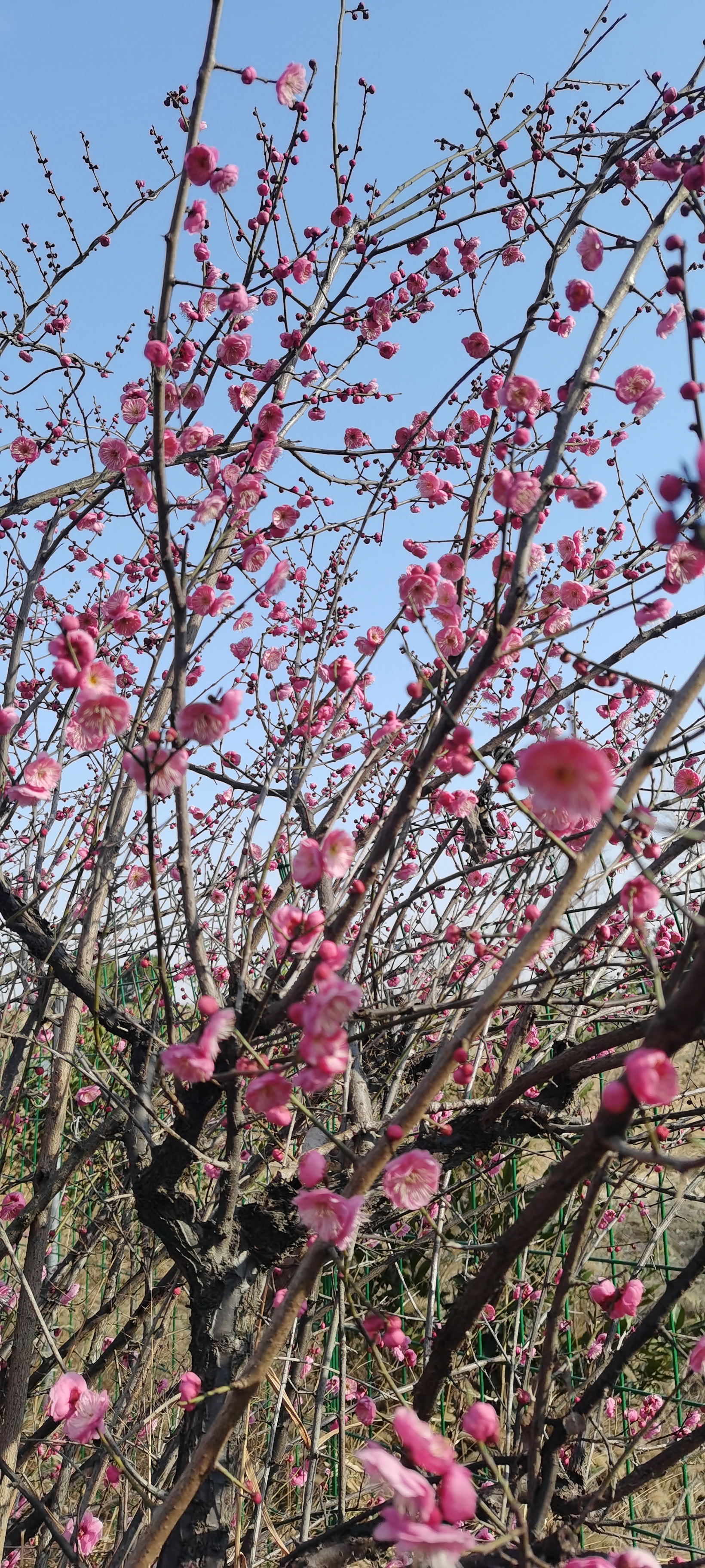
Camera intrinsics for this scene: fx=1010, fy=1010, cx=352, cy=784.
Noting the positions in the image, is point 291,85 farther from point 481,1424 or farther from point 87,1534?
point 87,1534

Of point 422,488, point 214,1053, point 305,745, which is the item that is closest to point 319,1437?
A: point 214,1053

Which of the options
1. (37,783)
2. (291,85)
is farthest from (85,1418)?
(291,85)

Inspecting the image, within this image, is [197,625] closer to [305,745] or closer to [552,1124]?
[305,745]

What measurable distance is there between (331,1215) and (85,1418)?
3.02ft

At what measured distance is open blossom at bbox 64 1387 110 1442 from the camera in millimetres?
1991

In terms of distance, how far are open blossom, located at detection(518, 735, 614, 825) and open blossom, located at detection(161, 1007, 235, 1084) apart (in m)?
0.68

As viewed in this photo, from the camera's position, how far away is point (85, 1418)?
2.01m

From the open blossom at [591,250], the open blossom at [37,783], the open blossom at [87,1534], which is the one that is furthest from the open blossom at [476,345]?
the open blossom at [87,1534]

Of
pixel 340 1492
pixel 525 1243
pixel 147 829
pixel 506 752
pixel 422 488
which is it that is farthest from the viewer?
pixel 422 488

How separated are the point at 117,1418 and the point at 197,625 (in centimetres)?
255

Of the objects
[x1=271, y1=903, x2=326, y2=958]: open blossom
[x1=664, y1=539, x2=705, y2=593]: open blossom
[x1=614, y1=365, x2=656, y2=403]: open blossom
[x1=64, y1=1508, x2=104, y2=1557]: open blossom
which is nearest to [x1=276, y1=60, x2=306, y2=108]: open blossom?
[x1=614, y1=365, x2=656, y2=403]: open blossom

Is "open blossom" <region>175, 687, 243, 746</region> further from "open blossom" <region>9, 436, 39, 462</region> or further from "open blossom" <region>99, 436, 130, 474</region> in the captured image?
"open blossom" <region>9, 436, 39, 462</region>

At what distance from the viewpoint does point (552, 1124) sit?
84.4 inches

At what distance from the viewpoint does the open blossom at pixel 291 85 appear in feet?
→ 8.86
